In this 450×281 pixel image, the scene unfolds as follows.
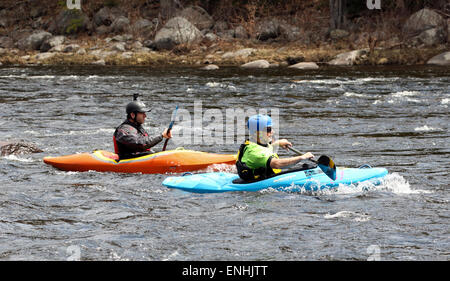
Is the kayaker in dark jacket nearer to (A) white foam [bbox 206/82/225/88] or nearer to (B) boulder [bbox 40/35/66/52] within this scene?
(A) white foam [bbox 206/82/225/88]

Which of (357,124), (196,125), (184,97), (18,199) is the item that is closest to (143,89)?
(184,97)

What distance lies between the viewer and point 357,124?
13.1m

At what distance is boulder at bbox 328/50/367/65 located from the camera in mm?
25109

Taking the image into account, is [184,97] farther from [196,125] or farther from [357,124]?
[357,124]

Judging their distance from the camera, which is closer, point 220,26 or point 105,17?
point 220,26

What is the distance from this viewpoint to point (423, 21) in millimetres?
27469

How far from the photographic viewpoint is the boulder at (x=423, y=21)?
27.2m

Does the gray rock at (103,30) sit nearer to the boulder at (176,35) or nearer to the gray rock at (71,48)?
the gray rock at (71,48)

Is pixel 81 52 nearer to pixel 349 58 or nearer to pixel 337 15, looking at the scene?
pixel 337 15

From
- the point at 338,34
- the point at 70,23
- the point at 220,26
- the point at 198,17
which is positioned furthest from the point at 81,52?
the point at 338,34

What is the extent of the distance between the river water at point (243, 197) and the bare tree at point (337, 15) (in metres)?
13.3

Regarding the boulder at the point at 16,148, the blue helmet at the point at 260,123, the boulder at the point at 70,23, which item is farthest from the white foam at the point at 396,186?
the boulder at the point at 70,23

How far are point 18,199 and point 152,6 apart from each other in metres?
31.0

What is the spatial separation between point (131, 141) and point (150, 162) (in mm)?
398
